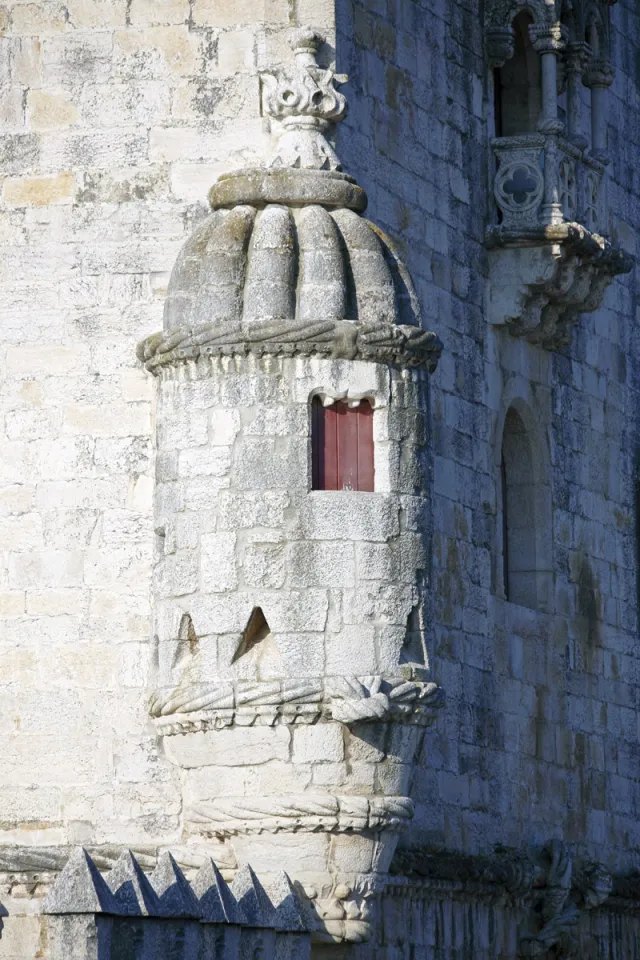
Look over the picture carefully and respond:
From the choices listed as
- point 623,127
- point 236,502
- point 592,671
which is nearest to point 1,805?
point 236,502

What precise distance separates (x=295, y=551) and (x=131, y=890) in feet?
9.60

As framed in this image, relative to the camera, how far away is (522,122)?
24219mm

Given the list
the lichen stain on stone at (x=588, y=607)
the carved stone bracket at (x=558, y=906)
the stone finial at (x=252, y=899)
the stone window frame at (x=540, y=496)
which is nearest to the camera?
the stone finial at (x=252, y=899)

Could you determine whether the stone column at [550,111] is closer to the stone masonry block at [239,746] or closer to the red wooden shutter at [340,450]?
the red wooden shutter at [340,450]

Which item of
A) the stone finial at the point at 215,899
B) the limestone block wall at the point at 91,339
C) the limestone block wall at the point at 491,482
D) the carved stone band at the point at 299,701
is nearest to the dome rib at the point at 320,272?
the limestone block wall at the point at 91,339

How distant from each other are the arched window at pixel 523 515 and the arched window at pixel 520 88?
92.1 inches

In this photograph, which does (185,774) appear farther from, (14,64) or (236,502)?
(14,64)

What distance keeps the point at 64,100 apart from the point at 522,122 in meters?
5.04

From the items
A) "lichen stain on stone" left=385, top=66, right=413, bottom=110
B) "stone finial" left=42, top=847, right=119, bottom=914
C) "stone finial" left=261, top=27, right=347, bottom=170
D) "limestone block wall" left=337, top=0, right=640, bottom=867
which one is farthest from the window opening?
"stone finial" left=42, top=847, right=119, bottom=914

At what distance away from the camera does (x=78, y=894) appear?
15.8 meters

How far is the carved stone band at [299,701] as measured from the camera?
18.4 m

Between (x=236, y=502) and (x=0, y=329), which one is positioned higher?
(x=0, y=329)

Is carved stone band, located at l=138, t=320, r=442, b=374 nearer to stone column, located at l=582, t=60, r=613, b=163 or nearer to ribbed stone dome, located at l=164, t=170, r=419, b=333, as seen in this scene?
ribbed stone dome, located at l=164, t=170, r=419, b=333

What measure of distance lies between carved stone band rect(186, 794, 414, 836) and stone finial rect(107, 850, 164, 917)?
74.0 inches
